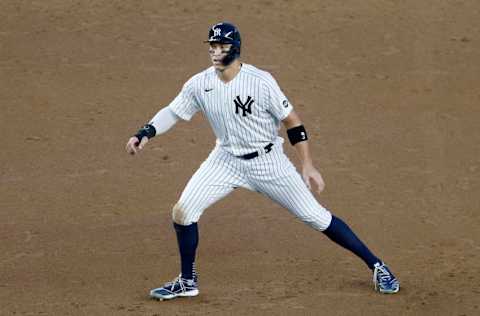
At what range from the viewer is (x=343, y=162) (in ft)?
34.4

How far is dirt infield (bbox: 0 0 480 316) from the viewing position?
307 inches

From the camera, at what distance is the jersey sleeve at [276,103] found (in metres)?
7.17

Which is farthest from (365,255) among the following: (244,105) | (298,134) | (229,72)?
(229,72)

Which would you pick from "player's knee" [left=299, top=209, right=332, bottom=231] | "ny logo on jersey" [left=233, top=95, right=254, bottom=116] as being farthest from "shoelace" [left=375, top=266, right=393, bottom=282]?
"ny logo on jersey" [left=233, top=95, right=254, bottom=116]

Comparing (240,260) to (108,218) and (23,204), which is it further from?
(23,204)

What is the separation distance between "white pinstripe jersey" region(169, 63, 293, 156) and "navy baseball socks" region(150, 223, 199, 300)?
680 mm

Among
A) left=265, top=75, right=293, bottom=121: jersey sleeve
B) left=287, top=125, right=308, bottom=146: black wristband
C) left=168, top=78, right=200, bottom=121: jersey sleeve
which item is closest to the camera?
left=265, top=75, right=293, bottom=121: jersey sleeve

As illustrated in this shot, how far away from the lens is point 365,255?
7633 millimetres

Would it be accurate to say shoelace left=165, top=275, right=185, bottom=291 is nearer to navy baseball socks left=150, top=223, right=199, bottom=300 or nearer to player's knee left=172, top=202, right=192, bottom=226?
navy baseball socks left=150, top=223, right=199, bottom=300

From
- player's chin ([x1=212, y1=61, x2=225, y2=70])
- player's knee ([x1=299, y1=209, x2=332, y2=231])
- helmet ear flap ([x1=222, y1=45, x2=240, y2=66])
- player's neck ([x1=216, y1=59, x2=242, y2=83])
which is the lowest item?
player's knee ([x1=299, y1=209, x2=332, y2=231])

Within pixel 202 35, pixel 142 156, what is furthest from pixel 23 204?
pixel 202 35

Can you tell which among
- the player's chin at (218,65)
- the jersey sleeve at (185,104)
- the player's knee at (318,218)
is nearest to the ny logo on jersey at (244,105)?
the player's chin at (218,65)

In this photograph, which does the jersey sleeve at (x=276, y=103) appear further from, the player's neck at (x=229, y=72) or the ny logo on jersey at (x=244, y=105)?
the player's neck at (x=229, y=72)

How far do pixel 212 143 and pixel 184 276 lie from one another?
350cm
